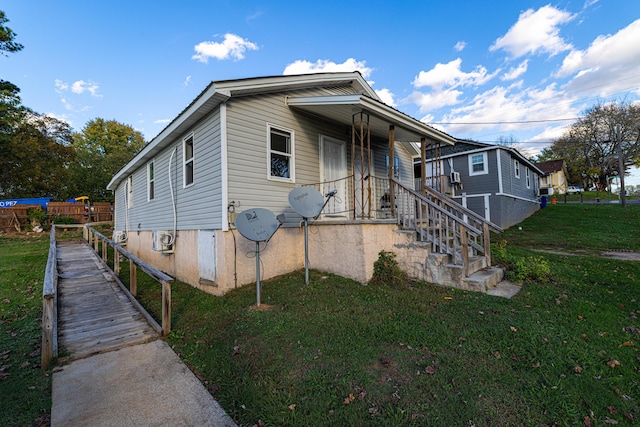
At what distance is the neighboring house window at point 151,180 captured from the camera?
9.38 meters

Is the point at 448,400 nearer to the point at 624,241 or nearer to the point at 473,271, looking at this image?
the point at 473,271

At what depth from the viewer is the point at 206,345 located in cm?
351

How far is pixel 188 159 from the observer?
7.04 m

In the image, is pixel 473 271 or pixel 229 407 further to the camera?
pixel 473 271

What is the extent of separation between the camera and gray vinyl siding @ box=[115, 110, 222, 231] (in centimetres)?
571

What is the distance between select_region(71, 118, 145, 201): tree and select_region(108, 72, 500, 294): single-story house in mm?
26018

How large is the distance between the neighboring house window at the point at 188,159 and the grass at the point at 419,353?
3.17 metres

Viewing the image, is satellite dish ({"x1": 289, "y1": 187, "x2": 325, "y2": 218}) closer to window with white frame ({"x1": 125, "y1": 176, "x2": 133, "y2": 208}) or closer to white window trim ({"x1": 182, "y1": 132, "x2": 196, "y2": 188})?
white window trim ({"x1": 182, "y1": 132, "x2": 196, "y2": 188})

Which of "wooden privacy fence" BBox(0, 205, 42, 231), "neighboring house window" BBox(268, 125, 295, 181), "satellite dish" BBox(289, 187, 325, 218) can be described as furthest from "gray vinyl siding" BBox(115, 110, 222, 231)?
"wooden privacy fence" BBox(0, 205, 42, 231)

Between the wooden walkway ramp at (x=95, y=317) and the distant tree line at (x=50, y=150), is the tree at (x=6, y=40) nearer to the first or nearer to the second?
the distant tree line at (x=50, y=150)

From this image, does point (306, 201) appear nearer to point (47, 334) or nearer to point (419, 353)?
point (419, 353)

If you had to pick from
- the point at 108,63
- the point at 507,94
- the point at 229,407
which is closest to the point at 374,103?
the point at 229,407

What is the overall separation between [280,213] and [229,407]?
14.0ft

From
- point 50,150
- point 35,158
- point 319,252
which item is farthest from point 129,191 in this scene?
point 50,150
